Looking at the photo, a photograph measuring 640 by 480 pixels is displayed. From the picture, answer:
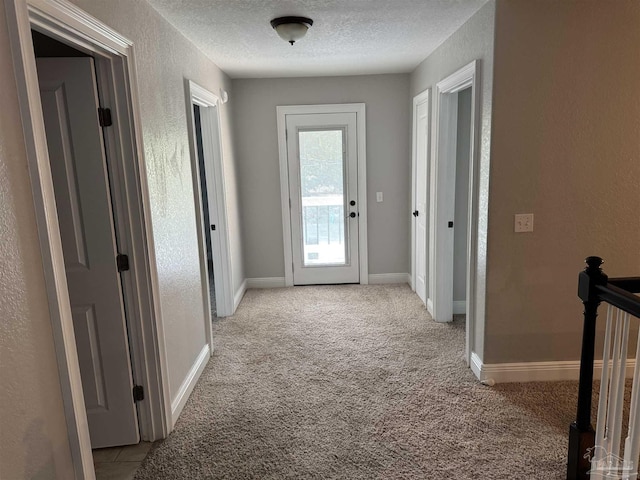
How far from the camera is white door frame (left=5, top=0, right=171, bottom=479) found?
4.40 ft

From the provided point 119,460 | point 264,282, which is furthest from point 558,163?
point 264,282

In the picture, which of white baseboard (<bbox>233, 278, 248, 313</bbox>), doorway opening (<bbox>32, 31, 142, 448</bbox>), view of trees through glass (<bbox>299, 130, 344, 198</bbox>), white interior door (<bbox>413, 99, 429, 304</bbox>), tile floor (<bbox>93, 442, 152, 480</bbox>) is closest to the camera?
doorway opening (<bbox>32, 31, 142, 448</bbox>)

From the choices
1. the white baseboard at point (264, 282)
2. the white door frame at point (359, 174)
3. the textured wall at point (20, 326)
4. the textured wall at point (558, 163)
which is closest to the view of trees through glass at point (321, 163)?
the white door frame at point (359, 174)

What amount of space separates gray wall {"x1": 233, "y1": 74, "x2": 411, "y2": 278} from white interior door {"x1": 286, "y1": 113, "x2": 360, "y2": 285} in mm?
179

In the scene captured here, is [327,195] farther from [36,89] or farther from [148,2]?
[36,89]

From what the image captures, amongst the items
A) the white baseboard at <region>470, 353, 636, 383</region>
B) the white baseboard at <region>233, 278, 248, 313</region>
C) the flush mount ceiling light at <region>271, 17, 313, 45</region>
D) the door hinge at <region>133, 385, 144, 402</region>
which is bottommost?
the white baseboard at <region>470, 353, 636, 383</region>

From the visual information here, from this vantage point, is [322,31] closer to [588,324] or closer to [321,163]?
[321,163]

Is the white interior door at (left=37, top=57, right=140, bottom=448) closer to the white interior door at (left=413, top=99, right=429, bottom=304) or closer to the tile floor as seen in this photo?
the tile floor

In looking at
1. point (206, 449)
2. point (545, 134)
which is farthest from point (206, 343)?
point (545, 134)

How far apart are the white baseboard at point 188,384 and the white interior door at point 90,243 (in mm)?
257

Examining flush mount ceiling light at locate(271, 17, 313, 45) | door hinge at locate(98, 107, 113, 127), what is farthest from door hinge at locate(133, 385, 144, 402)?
flush mount ceiling light at locate(271, 17, 313, 45)

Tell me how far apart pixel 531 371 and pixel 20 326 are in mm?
2873

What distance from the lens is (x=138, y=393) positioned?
2.37m

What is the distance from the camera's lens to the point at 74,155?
2.08 metres
